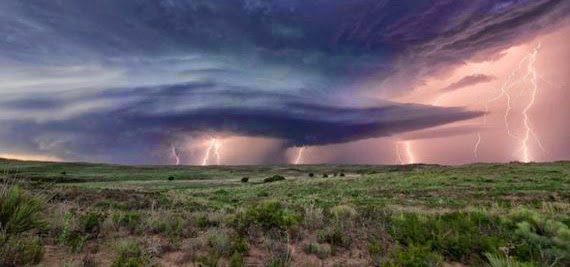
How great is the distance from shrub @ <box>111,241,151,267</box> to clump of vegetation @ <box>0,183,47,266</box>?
1295 millimetres

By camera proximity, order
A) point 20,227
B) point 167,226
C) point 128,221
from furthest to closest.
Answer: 1. point 128,221
2. point 167,226
3. point 20,227

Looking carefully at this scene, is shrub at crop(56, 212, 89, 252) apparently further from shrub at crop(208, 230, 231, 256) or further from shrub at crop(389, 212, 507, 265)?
shrub at crop(389, 212, 507, 265)

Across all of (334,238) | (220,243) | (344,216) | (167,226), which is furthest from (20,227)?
(344,216)

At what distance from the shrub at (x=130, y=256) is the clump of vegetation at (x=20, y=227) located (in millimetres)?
1295

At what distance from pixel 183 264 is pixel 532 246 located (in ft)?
23.9

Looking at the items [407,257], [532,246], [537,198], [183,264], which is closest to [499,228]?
[532,246]

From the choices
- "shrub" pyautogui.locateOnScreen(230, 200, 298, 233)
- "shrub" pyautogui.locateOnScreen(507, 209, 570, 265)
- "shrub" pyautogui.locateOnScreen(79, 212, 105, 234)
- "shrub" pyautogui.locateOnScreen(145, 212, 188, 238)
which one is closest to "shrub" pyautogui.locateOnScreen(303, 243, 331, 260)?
"shrub" pyautogui.locateOnScreen(230, 200, 298, 233)

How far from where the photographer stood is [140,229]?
9.28 metres

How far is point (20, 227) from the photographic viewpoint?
7258mm

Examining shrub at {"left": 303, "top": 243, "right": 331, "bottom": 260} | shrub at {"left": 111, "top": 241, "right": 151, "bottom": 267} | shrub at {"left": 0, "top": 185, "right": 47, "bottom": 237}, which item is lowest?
shrub at {"left": 303, "top": 243, "right": 331, "bottom": 260}

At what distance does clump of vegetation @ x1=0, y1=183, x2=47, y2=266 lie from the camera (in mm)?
6301

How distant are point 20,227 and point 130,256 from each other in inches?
83.1

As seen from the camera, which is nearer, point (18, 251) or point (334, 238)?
point (18, 251)

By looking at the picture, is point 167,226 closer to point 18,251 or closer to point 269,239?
point 269,239
